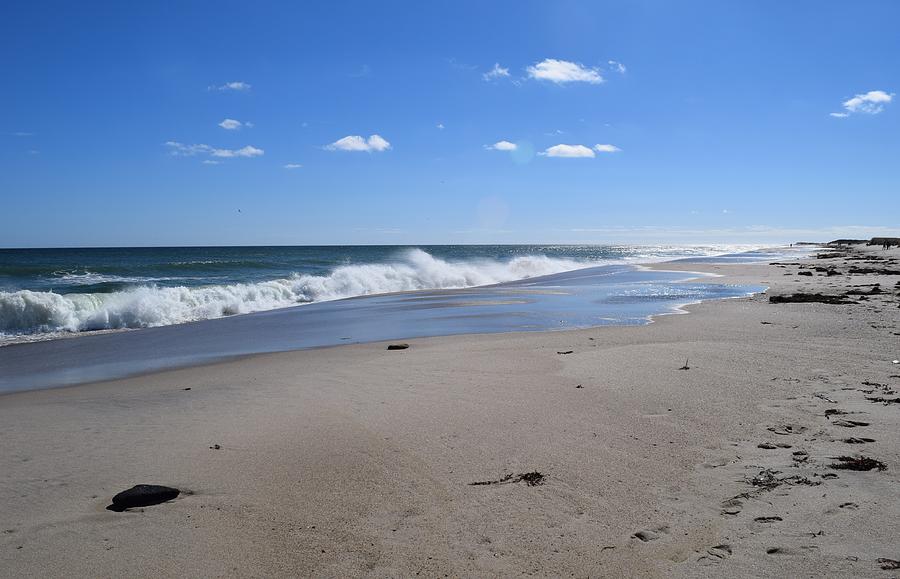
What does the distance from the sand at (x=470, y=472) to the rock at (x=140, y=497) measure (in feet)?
0.33

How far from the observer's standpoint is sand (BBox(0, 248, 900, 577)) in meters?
3.25

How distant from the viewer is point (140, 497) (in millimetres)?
4008

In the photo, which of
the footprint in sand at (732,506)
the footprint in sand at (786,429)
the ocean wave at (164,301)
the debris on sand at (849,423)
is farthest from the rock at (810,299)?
the ocean wave at (164,301)

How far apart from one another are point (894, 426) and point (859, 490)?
1.75m

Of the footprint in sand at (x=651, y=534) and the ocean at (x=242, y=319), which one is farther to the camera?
the ocean at (x=242, y=319)

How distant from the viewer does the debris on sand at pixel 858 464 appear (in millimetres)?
4152

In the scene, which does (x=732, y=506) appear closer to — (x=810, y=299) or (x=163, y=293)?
(x=810, y=299)

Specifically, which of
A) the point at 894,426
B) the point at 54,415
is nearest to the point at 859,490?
the point at 894,426

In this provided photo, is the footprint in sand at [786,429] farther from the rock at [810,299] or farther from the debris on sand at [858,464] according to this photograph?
the rock at [810,299]

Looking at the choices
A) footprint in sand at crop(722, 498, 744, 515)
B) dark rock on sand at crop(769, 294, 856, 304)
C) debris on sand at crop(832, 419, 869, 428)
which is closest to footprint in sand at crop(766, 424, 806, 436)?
debris on sand at crop(832, 419, 869, 428)

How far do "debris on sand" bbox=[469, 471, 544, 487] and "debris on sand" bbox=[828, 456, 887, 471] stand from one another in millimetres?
2194

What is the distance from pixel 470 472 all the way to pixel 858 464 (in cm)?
290

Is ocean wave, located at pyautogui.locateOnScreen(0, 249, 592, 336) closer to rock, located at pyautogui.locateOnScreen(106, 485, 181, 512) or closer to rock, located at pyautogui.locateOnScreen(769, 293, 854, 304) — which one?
rock, located at pyautogui.locateOnScreen(106, 485, 181, 512)

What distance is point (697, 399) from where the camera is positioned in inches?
246
